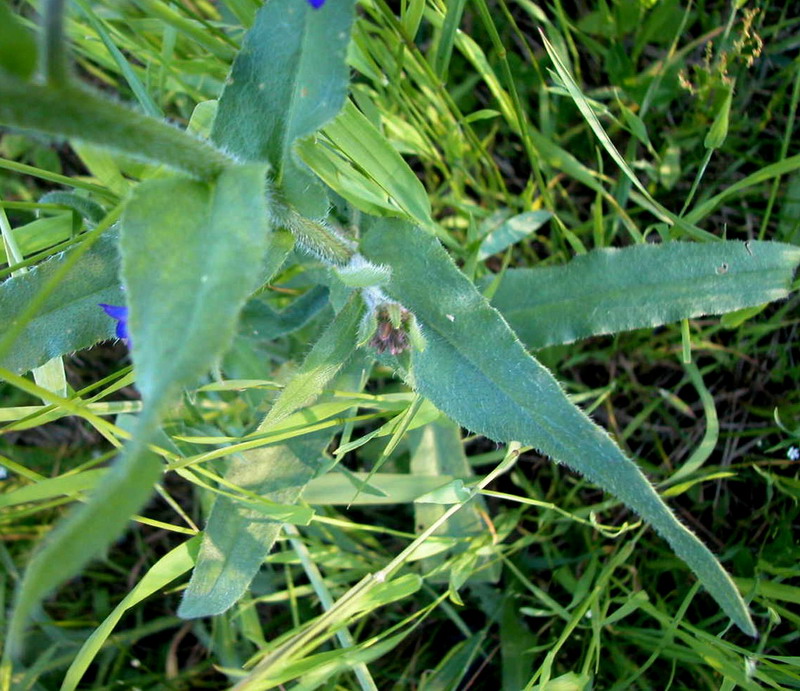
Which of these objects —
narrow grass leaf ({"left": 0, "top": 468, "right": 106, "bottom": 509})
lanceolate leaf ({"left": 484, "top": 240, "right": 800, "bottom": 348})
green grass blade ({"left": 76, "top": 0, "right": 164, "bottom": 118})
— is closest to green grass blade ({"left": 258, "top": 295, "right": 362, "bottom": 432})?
narrow grass leaf ({"left": 0, "top": 468, "right": 106, "bottom": 509})

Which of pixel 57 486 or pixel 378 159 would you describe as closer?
pixel 57 486

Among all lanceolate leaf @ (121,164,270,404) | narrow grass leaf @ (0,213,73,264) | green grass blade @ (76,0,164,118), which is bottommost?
narrow grass leaf @ (0,213,73,264)

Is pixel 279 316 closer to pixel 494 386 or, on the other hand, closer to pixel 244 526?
pixel 244 526

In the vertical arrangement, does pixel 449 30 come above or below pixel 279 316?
above

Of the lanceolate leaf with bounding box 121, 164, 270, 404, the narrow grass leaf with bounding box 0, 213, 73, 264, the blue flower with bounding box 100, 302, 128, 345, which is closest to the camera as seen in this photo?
the lanceolate leaf with bounding box 121, 164, 270, 404

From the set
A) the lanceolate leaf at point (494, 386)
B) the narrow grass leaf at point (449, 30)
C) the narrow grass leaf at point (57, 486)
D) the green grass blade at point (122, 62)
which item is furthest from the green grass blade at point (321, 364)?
the narrow grass leaf at point (449, 30)

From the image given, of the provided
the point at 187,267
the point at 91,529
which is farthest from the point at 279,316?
the point at 91,529

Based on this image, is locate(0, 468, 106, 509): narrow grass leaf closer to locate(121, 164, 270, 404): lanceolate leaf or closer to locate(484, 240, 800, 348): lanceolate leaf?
locate(121, 164, 270, 404): lanceolate leaf
